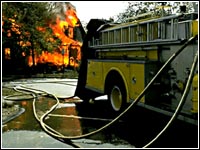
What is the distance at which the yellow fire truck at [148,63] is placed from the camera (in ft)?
18.2

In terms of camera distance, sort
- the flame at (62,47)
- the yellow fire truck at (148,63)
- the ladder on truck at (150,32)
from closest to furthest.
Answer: the yellow fire truck at (148,63) < the ladder on truck at (150,32) < the flame at (62,47)

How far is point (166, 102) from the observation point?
6211 millimetres

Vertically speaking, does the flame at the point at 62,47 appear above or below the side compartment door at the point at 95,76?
above

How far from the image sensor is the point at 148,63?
6.36 meters

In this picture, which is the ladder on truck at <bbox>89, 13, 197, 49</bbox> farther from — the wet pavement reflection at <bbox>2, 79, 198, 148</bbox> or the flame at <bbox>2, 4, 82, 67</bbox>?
the flame at <bbox>2, 4, 82, 67</bbox>

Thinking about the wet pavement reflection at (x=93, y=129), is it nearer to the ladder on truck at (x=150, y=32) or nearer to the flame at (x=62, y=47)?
the ladder on truck at (x=150, y=32)

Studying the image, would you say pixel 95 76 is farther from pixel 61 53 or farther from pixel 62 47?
pixel 62 47

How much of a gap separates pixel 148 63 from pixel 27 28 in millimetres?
18222

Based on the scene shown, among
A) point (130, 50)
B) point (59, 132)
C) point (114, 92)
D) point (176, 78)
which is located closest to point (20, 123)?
point (59, 132)

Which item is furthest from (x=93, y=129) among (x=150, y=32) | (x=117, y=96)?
(x=150, y=32)

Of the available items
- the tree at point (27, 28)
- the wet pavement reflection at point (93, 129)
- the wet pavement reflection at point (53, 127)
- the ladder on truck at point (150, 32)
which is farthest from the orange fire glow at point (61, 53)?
the wet pavement reflection at point (93, 129)

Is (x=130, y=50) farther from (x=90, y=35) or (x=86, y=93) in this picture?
(x=86, y=93)

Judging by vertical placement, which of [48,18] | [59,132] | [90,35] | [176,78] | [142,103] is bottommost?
[59,132]

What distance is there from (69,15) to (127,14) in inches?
172
